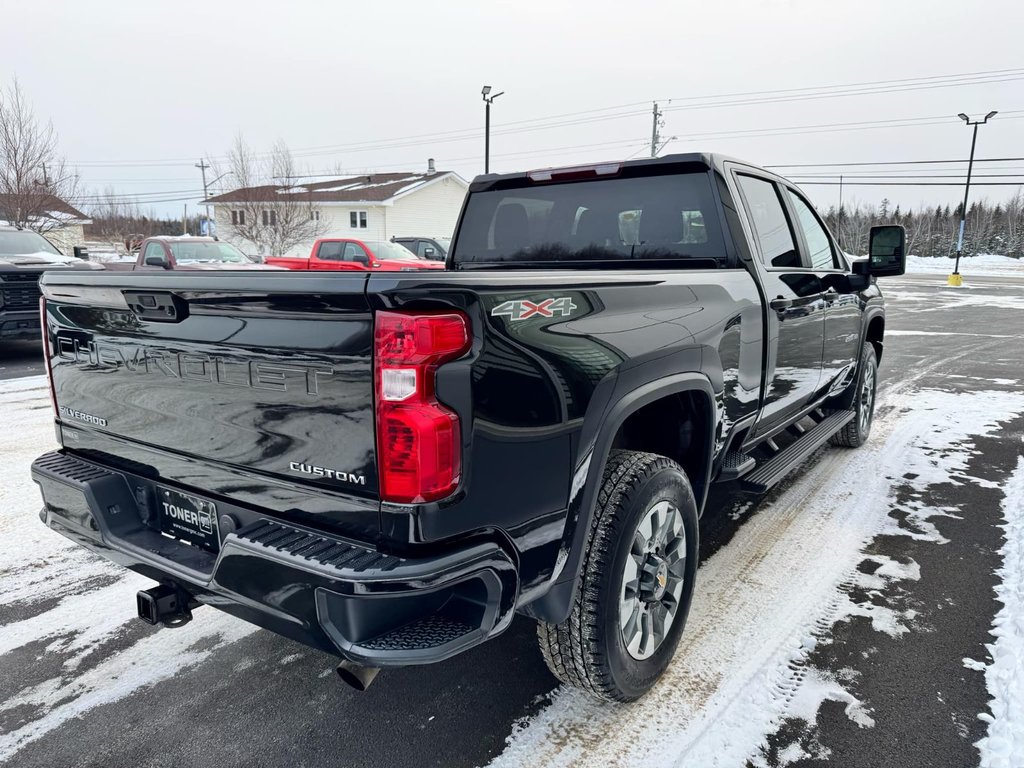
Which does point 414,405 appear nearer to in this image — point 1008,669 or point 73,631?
point 73,631

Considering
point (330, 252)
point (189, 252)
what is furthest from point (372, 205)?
point (189, 252)

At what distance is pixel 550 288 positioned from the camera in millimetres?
1932

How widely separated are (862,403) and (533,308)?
4.61 metres

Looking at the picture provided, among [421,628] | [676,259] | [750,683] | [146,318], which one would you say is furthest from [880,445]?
[146,318]

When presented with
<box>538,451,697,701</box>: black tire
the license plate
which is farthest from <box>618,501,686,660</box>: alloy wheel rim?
the license plate

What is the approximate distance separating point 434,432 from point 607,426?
0.68m

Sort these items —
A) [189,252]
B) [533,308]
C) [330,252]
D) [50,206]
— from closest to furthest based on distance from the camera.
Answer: [533,308] → [189,252] → [330,252] → [50,206]

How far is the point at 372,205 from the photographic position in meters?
38.4

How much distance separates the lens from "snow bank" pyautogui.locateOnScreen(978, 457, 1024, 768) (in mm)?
2199

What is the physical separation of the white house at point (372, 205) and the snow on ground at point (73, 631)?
33.1m

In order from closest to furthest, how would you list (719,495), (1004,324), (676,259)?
(676,259) < (719,495) < (1004,324)

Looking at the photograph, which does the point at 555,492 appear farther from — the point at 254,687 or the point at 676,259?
the point at 676,259

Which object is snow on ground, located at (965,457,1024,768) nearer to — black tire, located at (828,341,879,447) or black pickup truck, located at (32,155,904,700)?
black pickup truck, located at (32,155,904,700)

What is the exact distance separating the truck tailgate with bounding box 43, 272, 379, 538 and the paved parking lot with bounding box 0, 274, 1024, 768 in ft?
2.91
